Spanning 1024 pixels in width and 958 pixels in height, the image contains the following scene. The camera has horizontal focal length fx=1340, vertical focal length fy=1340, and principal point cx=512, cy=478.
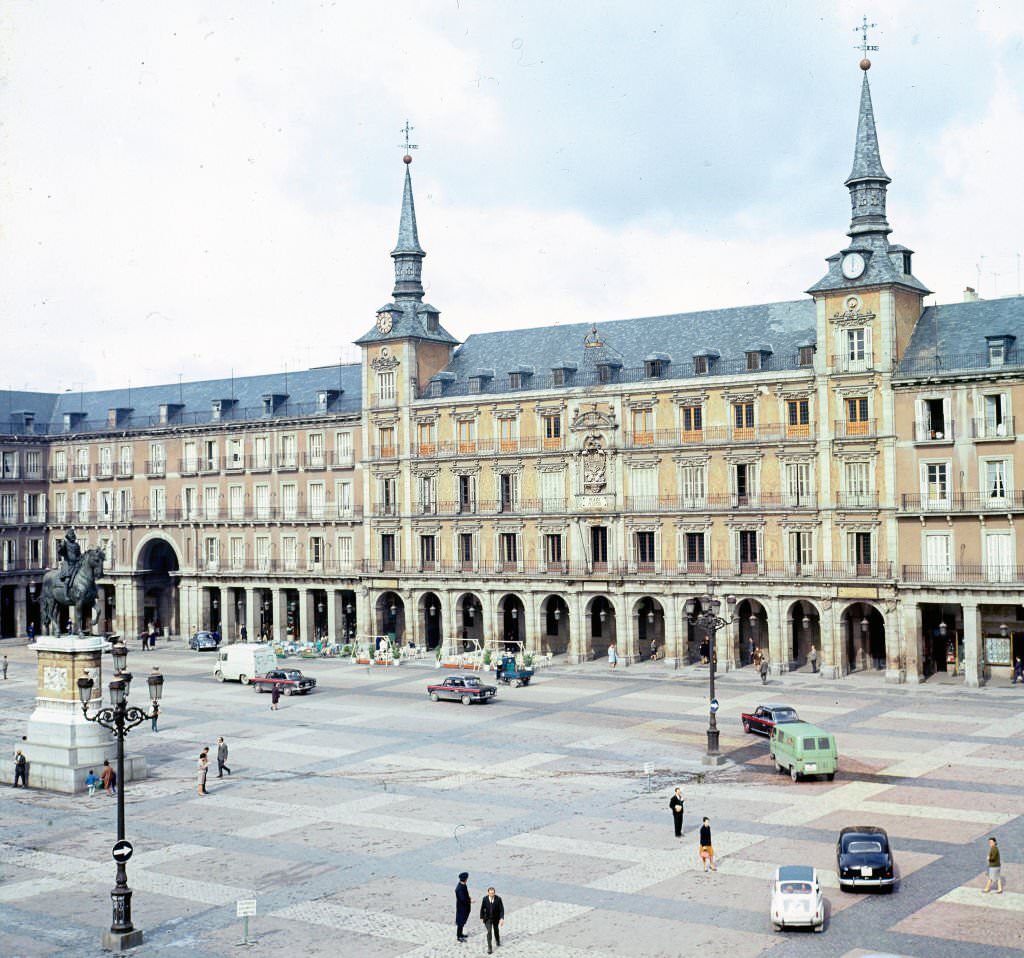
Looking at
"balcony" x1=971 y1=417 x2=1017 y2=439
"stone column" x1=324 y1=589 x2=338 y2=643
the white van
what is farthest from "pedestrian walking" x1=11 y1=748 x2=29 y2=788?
"balcony" x1=971 y1=417 x2=1017 y2=439

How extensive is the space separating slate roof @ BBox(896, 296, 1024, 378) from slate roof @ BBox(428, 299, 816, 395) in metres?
5.89

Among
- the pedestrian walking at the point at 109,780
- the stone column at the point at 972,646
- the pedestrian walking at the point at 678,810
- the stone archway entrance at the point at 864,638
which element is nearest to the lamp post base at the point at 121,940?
the pedestrian walking at the point at 678,810

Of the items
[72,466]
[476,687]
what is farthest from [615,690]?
[72,466]

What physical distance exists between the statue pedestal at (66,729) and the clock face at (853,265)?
Answer: 43.7 metres

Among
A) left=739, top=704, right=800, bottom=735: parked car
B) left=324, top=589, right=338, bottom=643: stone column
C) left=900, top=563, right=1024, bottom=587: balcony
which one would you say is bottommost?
left=739, top=704, right=800, bottom=735: parked car

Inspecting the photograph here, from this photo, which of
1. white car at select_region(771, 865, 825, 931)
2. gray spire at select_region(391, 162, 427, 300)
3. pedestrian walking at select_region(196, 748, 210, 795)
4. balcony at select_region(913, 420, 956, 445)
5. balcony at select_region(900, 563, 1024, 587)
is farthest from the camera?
gray spire at select_region(391, 162, 427, 300)

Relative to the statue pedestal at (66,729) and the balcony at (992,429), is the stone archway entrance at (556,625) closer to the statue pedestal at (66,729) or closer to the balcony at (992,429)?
the balcony at (992,429)

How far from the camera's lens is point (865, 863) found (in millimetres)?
32688

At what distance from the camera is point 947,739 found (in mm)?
53281

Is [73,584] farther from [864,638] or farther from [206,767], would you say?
[864,638]

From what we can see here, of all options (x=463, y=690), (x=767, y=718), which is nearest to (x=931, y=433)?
(x=767, y=718)

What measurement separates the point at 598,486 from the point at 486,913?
52.8 m

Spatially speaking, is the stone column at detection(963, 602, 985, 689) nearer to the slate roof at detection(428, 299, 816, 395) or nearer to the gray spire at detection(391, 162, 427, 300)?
the slate roof at detection(428, 299, 816, 395)

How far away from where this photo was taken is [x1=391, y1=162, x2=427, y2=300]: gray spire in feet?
301
